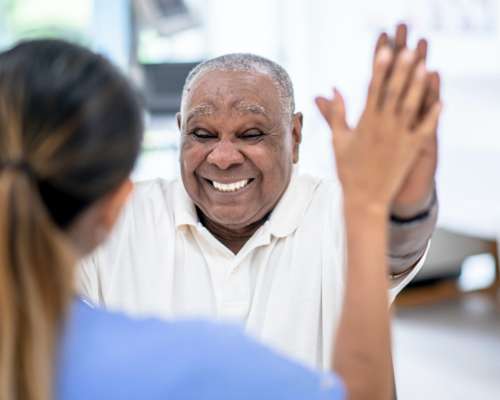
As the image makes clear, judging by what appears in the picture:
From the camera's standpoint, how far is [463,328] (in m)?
4.13

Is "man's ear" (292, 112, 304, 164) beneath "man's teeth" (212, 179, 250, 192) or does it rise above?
above

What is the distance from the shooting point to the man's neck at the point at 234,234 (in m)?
1.77

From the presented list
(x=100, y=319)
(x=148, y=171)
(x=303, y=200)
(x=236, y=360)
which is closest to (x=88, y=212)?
(x=100, y=319)

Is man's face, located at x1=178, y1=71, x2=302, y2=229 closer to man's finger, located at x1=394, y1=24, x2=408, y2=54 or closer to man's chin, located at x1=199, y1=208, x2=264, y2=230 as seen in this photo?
man's chin, located at x1=199, y1=208, x2=264, y2=230

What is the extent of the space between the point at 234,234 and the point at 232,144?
20cm

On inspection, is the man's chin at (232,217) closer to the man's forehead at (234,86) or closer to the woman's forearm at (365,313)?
the man's forehead at (234,86)

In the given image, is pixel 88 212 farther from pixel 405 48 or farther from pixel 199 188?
Answer: pixel 199 188

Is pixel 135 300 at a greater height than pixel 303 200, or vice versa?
pixel 303 200

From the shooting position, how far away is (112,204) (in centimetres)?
96

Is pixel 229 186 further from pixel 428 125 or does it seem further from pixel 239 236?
pixel 428 125

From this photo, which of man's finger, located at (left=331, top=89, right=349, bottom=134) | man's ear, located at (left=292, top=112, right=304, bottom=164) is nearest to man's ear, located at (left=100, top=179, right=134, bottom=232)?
man's finger, located at (left=331, top=89, right=349, bottom=134)

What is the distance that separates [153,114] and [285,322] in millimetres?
3795

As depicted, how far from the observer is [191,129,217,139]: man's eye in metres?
1.71

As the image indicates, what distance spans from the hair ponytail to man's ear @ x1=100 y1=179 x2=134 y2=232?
9 centimetres
